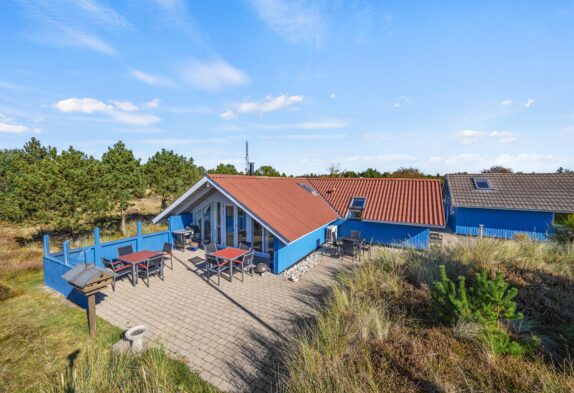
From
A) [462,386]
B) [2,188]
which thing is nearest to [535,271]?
[462,386]

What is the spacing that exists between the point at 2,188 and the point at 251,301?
1417 inches

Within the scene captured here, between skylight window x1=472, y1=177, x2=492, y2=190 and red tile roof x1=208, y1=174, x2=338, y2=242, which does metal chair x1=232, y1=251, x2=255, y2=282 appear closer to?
red tile roof x1=208, y1=174, x2=338, y2=242

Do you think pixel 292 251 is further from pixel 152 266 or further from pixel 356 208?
pixel 356 208

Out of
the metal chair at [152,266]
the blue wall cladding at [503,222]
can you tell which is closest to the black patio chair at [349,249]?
the metal chair at [152,266]

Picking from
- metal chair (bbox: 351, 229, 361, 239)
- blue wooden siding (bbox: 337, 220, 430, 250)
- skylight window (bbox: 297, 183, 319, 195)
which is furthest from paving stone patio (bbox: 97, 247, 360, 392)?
skylight window (bbox: 297, 183, 319, 195)

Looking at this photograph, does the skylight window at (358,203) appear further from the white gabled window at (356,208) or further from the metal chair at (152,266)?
the metal chair at (152,266)

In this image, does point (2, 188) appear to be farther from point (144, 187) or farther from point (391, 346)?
point (391, 346)

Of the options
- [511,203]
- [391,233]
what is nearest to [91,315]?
[391,233]

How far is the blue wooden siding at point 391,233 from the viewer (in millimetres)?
14172

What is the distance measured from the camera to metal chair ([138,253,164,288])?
31.4 feet

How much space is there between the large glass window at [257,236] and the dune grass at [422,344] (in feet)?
17.3

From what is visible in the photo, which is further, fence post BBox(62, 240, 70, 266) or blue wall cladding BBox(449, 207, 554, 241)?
blue wall cladding BBox(449, 207, 554, 241)

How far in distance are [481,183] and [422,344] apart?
21.1 m

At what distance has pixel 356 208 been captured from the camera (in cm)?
1636
